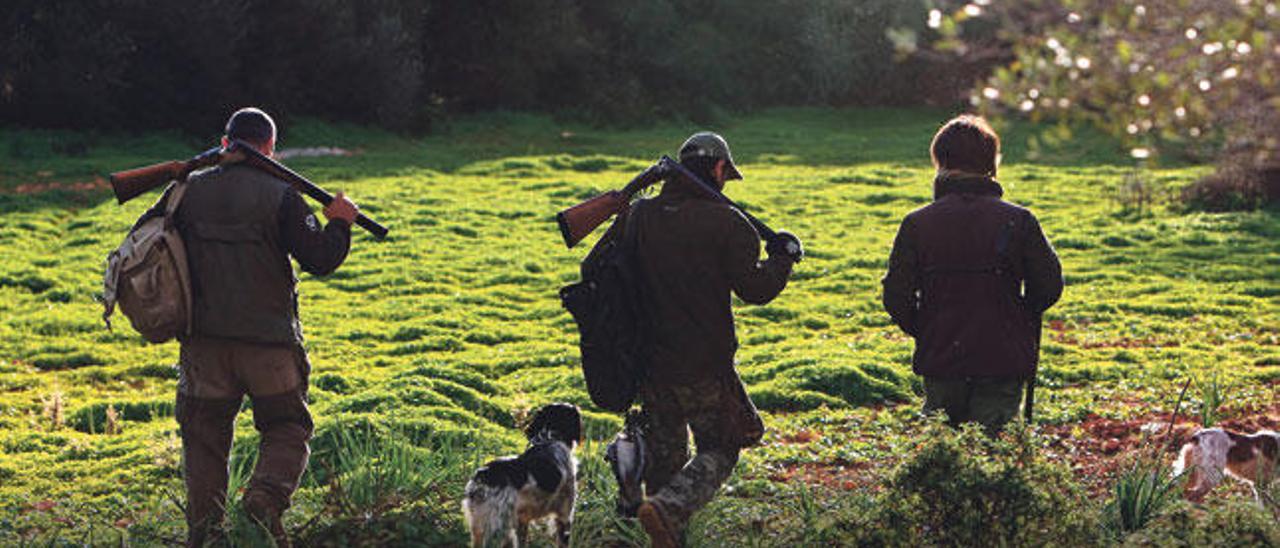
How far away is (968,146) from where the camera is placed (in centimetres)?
763

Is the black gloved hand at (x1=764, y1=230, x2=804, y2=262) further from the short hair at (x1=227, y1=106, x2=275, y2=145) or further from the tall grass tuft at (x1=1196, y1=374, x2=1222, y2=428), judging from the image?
the tall grass tuft at (x1=1196, y1=374, x2=1222, y2=428)

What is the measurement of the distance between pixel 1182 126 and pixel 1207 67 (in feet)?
1.74

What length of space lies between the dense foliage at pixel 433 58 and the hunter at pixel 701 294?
30.3 meters

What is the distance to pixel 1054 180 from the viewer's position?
3331cm

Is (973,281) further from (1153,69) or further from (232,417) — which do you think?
(232,417)

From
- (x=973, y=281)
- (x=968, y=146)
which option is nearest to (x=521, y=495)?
(x=973, y=281)

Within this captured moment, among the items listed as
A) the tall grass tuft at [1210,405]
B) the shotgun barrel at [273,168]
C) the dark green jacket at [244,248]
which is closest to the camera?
the dark green jacket at [244,248]

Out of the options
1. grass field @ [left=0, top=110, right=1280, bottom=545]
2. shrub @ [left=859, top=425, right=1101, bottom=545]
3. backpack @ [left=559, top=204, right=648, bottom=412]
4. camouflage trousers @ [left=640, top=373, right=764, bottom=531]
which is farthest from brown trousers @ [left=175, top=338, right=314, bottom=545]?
shrub @ [left=859, top=425, right=1101, bottom=545]

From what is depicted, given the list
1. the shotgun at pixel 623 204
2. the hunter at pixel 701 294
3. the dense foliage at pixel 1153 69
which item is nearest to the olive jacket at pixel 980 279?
the dense foliage at pixel 1153 69

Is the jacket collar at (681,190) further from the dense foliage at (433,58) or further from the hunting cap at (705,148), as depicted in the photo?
the dense foliage at (433,58)

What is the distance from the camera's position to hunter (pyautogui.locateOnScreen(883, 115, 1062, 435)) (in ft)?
24.7

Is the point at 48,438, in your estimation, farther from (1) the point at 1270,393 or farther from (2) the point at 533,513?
(1) the point at 1270,393

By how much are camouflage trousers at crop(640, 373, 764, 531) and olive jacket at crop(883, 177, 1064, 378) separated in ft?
3.05

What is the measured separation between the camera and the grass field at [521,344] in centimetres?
903
